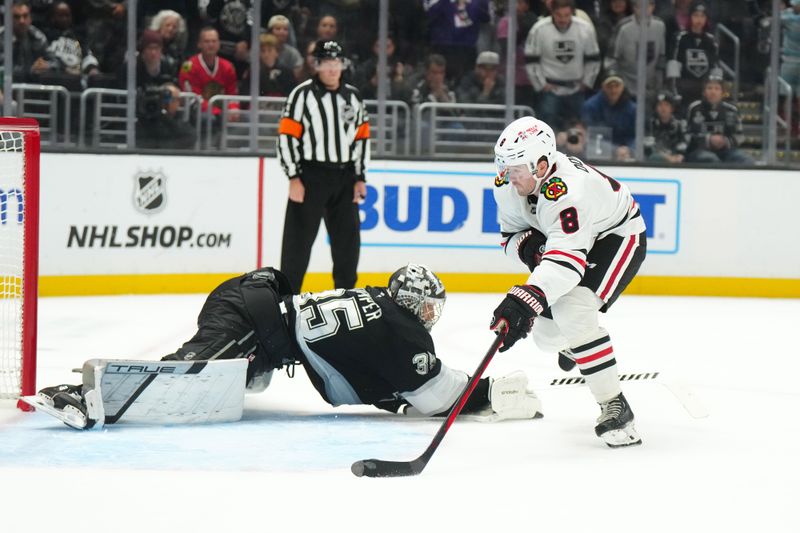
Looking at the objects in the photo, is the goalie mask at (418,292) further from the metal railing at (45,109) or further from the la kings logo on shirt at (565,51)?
the la kings logo on shirt at (565,51)

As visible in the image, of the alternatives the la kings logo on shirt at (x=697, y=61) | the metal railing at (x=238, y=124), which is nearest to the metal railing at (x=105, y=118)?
the metal railing at (x=238, y=124)

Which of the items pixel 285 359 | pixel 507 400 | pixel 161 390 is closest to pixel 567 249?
pixel 507 400

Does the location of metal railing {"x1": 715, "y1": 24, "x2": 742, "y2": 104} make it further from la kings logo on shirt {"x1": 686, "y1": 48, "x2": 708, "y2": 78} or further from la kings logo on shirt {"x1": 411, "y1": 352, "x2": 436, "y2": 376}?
la kings logo on shirt {"x1": 411, "y1": 352, "x2": 436, "y2": 376}

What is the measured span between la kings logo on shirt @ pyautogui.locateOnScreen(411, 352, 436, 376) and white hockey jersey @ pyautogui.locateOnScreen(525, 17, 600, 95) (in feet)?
15.9

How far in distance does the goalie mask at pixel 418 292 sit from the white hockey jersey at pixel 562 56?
15.5ft

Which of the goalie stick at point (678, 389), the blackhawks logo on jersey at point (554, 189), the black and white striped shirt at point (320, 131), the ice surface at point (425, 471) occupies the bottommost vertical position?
the ice surface at point (425, 471)

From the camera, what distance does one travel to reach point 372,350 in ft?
12.3

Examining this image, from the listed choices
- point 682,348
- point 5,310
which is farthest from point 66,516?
point 682,348

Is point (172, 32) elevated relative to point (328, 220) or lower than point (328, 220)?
elevated

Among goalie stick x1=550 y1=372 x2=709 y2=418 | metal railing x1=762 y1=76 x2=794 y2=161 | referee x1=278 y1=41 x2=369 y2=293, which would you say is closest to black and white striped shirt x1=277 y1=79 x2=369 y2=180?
referee x1=278 y1=41 x2=369 y2=293

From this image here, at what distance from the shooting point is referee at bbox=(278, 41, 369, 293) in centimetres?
636

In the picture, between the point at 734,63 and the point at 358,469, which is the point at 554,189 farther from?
the point at 734,63

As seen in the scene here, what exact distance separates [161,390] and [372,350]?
2.12 feet

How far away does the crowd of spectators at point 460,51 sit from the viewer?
7715mm
